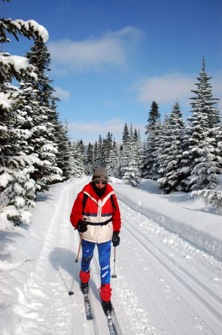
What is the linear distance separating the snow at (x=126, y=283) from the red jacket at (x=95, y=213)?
1084 mm

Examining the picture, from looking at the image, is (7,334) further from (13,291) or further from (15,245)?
(15,245)

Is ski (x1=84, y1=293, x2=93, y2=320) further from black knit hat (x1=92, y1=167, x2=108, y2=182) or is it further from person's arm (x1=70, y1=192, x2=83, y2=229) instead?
black knit hat (x1=92, y1=167, x2=108, y2=182)

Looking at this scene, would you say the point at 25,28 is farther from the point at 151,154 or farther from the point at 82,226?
the point at 151,154

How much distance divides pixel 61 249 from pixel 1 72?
5.98 m

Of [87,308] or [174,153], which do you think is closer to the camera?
[87,308]

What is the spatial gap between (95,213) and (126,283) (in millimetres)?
2080

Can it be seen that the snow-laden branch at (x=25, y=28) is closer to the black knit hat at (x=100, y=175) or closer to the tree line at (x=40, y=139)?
the tree line at (x=40, y=139)

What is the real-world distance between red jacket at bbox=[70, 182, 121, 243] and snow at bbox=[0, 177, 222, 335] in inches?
42.7

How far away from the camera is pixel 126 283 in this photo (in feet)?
20.4

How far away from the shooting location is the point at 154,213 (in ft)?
52.4

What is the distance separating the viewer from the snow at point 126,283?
4551mm

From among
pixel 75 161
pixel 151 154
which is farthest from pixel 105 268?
pixel 75 161

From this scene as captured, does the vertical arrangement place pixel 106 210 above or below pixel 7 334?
above

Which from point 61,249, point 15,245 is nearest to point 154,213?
point 61,249
